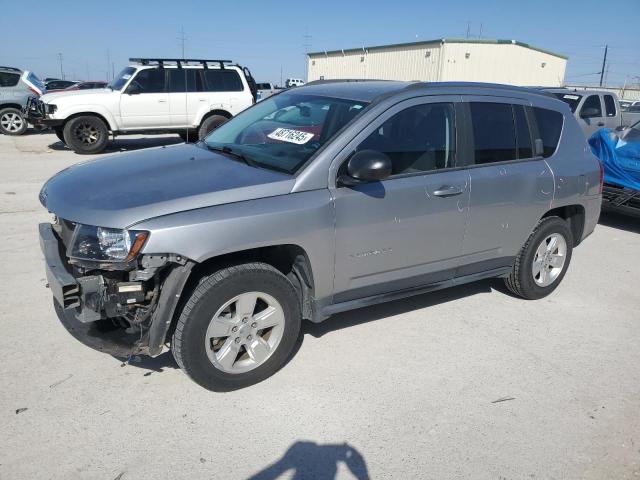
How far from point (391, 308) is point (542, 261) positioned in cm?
148

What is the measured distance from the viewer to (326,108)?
3840mm

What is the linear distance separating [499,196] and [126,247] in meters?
2.77

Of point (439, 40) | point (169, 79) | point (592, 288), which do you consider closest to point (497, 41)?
point (439, 40)

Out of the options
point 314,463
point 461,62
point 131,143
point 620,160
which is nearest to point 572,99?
point 620,160

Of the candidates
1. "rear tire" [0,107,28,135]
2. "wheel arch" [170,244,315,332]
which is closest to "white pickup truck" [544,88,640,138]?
"wheel arch" [170,244,315,332]

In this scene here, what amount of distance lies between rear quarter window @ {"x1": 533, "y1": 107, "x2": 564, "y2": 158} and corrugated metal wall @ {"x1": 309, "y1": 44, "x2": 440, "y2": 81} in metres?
23.6

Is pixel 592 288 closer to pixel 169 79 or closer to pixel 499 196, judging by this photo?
pixel 499 196

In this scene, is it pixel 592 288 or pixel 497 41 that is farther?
pixel 497 41

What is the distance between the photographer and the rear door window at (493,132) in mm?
4020

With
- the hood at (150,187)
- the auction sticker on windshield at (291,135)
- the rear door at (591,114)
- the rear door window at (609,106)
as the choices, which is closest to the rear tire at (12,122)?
the hood at (150,187)

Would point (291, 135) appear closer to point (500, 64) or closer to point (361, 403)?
point (361, 403)

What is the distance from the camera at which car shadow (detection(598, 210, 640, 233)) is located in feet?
25.8

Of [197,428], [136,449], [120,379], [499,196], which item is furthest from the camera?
[499,196]

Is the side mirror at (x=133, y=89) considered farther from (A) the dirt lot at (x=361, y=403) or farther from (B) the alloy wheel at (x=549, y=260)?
(B) the alloy wheel at (x=549, y=260)
